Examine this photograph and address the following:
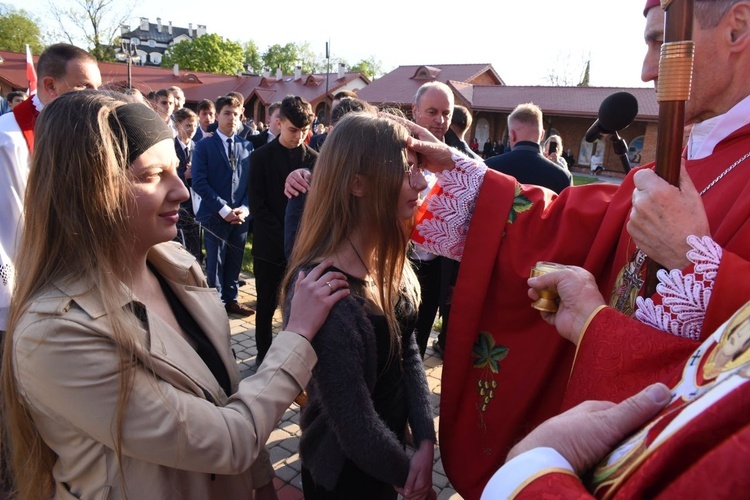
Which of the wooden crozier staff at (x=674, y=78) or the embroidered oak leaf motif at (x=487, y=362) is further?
the embroidered oak leaf motif at (x=487, y=362)

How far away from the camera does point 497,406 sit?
5.62ft

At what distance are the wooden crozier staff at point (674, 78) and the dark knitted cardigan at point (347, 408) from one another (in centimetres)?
95

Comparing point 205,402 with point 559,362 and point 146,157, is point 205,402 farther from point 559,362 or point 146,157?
point 559,362

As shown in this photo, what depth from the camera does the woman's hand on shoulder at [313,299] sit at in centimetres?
144


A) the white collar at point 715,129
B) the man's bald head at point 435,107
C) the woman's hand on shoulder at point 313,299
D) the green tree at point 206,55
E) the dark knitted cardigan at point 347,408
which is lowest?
the dark knitted cardigan at point 347,408

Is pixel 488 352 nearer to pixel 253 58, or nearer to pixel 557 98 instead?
pixel 557 98

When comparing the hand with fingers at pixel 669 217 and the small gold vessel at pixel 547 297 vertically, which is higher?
the hand with fingers at pixel 669 217

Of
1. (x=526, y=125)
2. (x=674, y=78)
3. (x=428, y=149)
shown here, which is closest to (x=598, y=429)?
(x=674, y=78)

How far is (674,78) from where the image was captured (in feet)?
→ 3.46

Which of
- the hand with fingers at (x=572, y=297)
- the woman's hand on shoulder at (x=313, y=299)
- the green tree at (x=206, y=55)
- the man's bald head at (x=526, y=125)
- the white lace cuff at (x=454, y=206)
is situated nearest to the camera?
the hand with fingers at (x=572, y=297)

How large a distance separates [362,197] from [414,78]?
31877 millimetres

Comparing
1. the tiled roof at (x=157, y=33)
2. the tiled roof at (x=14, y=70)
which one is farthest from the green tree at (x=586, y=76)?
the tiled roof at (x=157, y=33)

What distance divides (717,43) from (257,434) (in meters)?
1.57

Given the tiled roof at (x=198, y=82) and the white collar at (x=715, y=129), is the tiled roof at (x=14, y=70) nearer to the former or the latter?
the tiled roof at (x=198, y=82)
